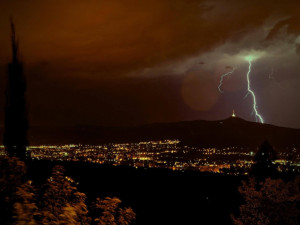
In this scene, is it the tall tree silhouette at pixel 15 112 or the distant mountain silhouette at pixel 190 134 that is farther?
the distant mountain silhouette at pixel 190 134

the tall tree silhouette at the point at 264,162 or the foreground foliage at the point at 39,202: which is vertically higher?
the tall tree silhouette at the point at 264,162

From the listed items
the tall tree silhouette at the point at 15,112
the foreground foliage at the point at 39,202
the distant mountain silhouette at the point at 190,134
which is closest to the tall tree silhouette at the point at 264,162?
the tall tree silhouette at the point at 15,112

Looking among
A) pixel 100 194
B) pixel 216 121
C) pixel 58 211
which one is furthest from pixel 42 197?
pixel 216 121

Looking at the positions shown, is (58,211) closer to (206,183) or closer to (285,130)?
(206,183)

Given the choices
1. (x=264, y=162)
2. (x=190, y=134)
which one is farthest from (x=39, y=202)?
(x=190, y=134)

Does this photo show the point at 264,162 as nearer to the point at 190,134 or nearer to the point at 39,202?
the point at 39,202

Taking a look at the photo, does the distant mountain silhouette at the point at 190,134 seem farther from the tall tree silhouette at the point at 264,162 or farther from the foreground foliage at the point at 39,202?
the foreground foliage at the point at 39,202

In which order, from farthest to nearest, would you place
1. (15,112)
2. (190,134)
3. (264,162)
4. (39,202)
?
(190,134) < (264,162) < (15,112) < (39,202)
